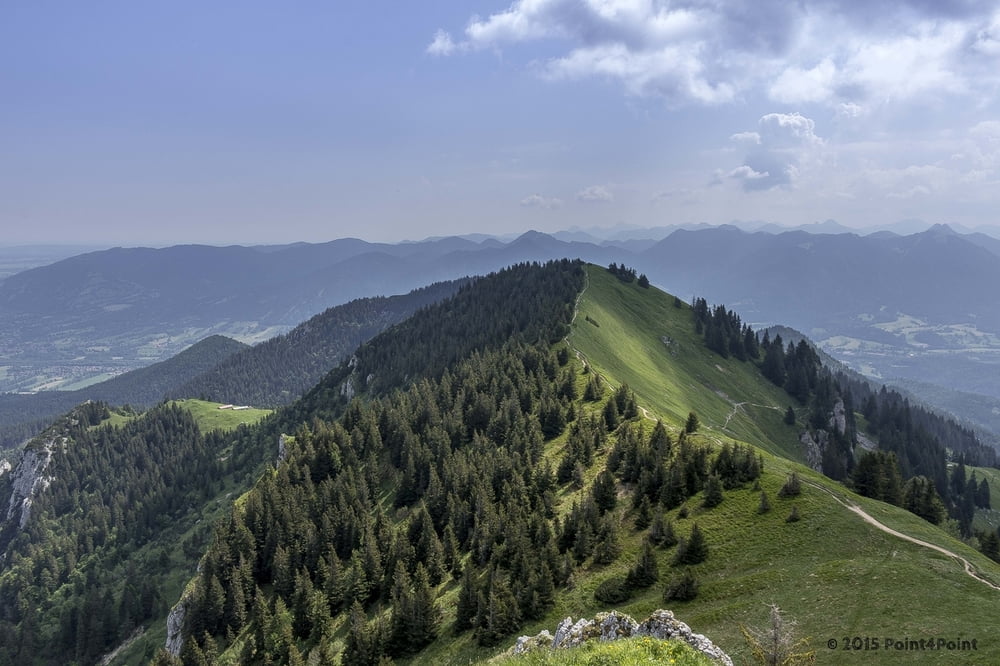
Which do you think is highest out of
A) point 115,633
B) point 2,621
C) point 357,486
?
point 357,486

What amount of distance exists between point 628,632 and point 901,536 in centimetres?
3286

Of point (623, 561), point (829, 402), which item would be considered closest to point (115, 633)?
point (623, 561)

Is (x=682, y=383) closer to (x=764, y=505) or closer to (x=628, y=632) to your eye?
(x=764, y=505)

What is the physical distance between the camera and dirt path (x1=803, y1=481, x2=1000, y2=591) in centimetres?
3883

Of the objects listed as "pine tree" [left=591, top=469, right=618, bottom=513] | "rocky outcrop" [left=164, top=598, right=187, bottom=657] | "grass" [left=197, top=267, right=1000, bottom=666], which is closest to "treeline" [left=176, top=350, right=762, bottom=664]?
"pine tree" [left=591, top=469, right=618, bottom=513]

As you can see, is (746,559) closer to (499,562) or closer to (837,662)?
(837,662)

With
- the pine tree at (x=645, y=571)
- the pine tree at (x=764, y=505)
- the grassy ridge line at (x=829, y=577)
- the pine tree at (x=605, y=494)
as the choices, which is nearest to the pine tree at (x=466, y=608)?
the pine tree at (x=645, y=571)

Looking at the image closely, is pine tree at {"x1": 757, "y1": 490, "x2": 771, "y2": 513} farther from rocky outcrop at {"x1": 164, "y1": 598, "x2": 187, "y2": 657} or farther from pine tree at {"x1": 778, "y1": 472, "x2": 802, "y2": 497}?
rocky outcrop at {"x1": 164, "y1": 598, "x2": 187, "y2": 657}

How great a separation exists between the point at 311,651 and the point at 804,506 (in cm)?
6294

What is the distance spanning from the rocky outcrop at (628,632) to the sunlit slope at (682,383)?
7876cm

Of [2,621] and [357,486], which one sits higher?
[357,486]

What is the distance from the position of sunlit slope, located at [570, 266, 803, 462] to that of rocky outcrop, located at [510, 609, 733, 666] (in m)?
78.8

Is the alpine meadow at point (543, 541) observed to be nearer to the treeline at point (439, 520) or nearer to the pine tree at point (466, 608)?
the pine tree at point (466, 608)

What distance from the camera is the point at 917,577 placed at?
37.8 m
